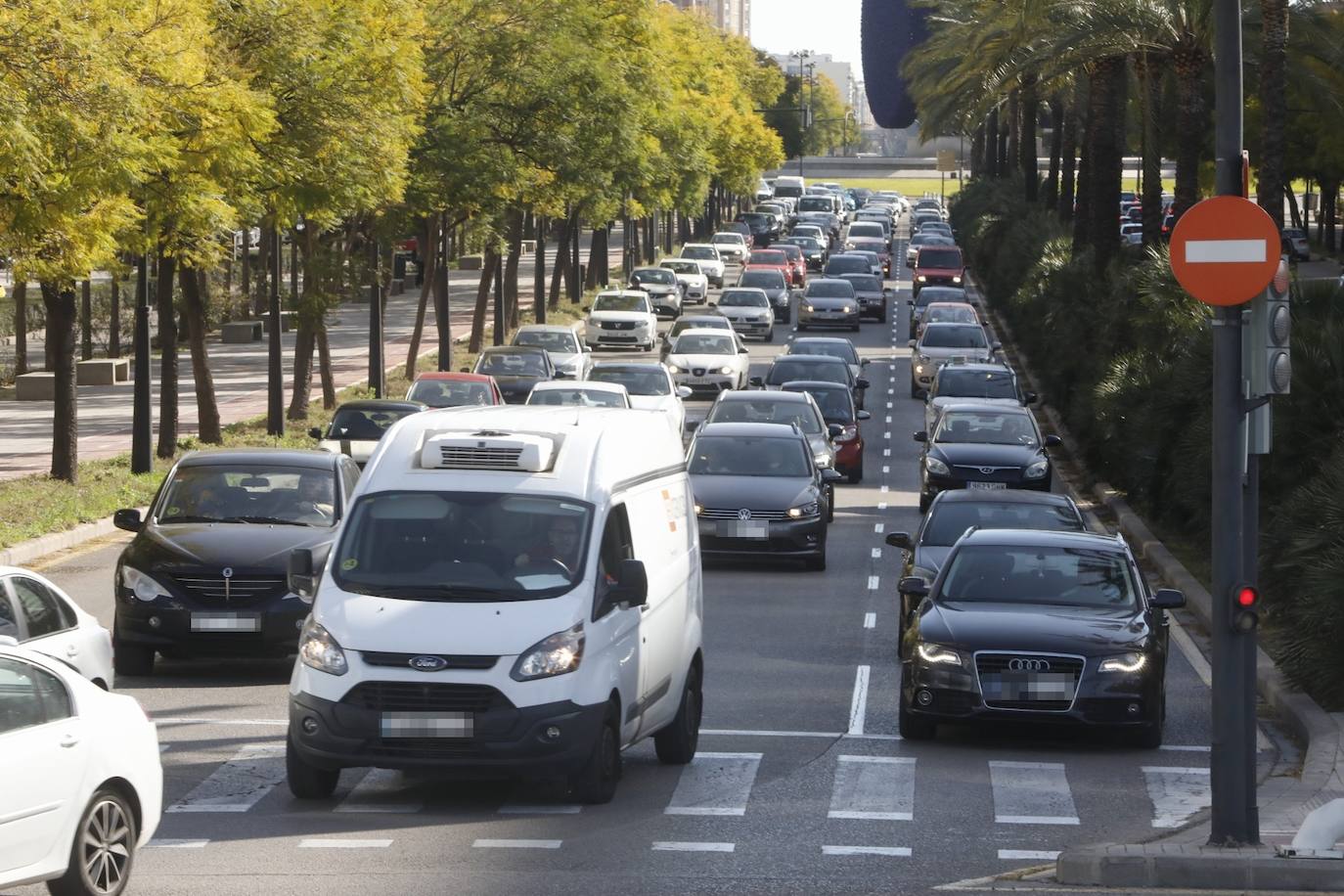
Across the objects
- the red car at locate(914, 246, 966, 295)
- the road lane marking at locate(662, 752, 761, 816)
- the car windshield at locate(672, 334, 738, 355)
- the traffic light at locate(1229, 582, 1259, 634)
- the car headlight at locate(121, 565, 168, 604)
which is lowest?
the road lane marking at locate(662, 752, 761, 816)

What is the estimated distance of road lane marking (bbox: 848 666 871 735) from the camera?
14.7 meters

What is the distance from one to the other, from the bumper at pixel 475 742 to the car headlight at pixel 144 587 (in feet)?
15.9

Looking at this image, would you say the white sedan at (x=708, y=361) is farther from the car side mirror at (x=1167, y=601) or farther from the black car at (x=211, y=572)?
the car side mirror at (x=1167, y=601)

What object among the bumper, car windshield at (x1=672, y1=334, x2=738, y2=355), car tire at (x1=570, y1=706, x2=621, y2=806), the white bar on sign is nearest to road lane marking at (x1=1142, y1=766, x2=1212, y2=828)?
car tire at (x1=570, y1=706, x2=621, y2=806)

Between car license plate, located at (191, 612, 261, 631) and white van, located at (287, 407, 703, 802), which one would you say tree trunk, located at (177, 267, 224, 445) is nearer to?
car license plate, located at (191, 612, 261, 631)

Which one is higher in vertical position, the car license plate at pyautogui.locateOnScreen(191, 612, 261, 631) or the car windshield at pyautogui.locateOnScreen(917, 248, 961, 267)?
the car windshield at pyautogui.locateOnScreen(917, 248, 961, 267)

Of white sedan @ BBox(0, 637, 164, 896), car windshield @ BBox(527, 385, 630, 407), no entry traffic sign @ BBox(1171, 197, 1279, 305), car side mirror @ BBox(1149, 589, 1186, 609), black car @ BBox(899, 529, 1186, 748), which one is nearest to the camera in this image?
white sedan @ BBox(0, 637, 164, 896)

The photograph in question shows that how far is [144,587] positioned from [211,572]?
51cm

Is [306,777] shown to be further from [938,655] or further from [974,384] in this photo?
[974,384]

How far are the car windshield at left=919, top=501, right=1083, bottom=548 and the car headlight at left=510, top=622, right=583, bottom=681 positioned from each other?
817 cm

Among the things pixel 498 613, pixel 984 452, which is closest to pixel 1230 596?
pixel 498 613

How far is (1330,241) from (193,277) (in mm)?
62419

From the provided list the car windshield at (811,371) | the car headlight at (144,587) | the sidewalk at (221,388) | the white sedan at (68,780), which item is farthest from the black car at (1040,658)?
the car windshield at (811,371)

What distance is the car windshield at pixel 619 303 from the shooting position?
5659cm
